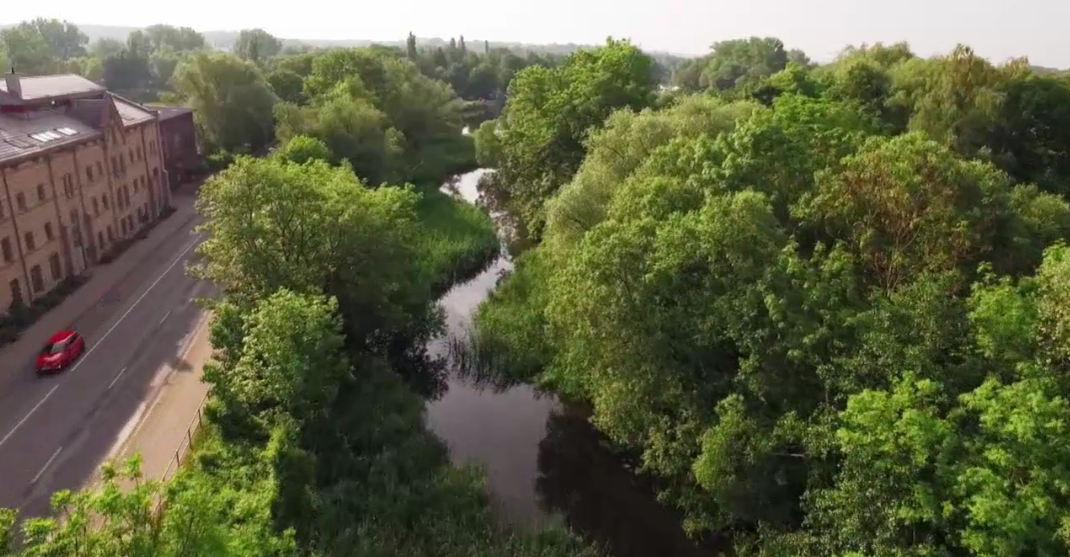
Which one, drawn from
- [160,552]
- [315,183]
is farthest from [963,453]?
[315,183]

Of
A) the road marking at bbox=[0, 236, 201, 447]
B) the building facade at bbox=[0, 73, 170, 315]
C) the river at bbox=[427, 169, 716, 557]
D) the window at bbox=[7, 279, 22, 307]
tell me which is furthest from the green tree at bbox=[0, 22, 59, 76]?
the river at bbox=[427, 169, 716, 557]

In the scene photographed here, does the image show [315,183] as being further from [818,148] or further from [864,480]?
[864,480]

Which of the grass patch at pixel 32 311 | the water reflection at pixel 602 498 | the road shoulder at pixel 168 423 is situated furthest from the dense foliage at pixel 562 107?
the grass patch at pixel 32 311

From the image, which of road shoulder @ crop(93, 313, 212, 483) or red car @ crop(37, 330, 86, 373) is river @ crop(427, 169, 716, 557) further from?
red car @ crop(37, 330, 86, 373)

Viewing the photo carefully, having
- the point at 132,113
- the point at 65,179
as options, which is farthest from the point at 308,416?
the point at 132,113

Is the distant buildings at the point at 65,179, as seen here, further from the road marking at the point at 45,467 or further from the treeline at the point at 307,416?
the road marking at the point at 45,467

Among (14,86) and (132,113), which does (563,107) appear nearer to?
(132,113)
